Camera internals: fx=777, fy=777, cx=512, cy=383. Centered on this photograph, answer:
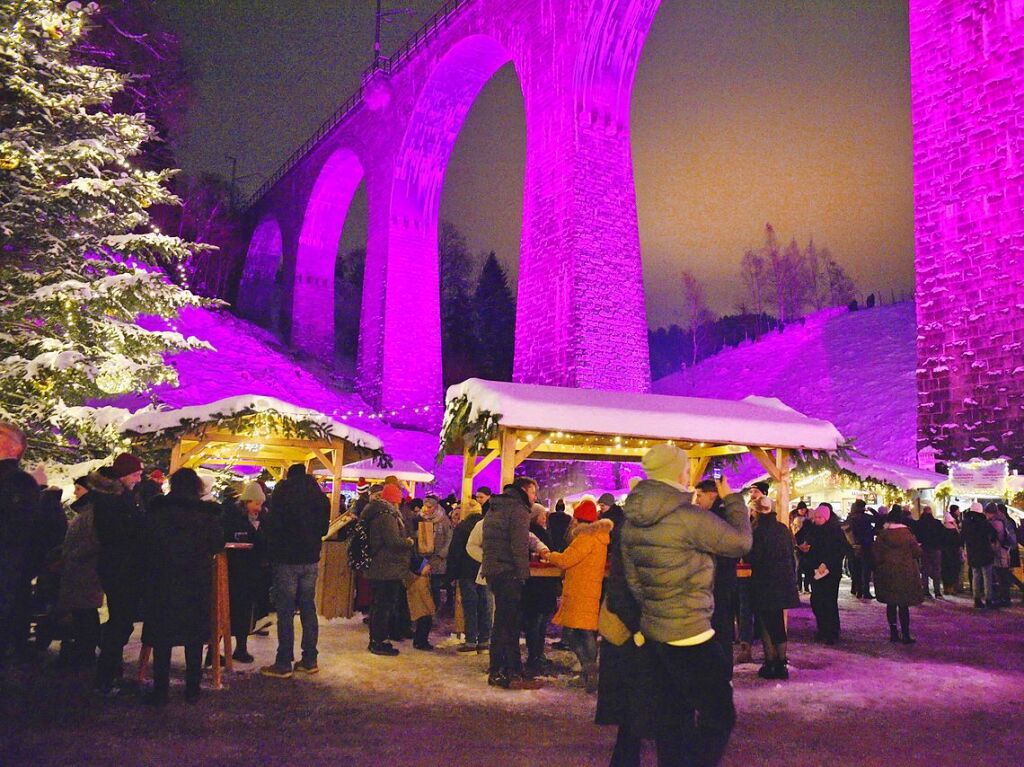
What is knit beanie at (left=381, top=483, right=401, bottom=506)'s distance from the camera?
6348mm

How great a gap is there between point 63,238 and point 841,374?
3550 centimetres

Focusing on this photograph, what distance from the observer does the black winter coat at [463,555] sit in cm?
679

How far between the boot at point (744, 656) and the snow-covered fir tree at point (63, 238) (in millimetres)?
6321

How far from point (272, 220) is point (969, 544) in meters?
37.2

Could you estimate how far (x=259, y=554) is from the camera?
6.27m

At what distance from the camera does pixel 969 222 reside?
37.1ft

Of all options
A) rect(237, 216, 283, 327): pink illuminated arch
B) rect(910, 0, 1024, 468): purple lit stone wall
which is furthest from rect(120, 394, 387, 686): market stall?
rect(237, 216, 283, 327): pink illuminated arch

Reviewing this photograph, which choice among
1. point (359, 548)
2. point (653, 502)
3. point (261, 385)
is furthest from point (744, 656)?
point (261, 385)

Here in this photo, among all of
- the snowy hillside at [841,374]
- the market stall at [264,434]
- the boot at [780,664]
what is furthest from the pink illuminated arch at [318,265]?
the boot at [780,664]

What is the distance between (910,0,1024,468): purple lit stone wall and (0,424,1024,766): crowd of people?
492 cm

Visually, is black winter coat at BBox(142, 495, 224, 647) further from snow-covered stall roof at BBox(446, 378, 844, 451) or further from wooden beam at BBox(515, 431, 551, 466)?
wooden beam at BBox(515, 431, 551, 466)

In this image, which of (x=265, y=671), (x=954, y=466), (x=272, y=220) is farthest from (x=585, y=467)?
(x=272, y=220)

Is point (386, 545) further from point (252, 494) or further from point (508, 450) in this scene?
point (252, 494)

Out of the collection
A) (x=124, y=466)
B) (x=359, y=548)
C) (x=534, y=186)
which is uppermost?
(x=534, y=186)
